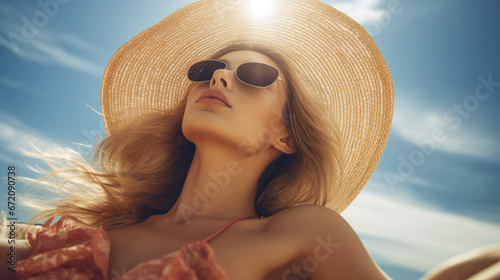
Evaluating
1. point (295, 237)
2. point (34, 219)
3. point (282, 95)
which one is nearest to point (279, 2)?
point (282, 95)

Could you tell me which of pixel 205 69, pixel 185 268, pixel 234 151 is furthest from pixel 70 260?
pixel 205 69

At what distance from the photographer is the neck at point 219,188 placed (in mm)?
2277

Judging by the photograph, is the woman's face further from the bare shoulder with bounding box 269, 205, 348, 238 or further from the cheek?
the bare shoulder with bounding box 269, 205, 348, 238

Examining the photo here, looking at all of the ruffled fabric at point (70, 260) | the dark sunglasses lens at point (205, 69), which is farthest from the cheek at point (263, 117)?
the ruffled fabric at point (70, 260)

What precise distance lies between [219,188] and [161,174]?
0.77m

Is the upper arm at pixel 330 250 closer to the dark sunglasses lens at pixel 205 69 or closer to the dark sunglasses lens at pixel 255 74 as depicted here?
the dark sunglasses lens at pixel 255 74

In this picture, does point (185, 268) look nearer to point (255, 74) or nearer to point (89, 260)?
point (89, 260)

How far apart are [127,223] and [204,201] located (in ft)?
1.80

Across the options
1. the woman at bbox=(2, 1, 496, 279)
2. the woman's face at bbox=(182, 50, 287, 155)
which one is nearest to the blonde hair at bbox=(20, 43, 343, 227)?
the woman at bbox=(2, 1, 496, 279)

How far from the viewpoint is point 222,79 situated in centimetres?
239

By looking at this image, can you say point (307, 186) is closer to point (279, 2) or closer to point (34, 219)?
point (279, 2)

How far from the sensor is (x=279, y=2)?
2.80 metres

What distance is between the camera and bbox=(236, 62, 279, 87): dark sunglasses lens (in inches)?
93.8

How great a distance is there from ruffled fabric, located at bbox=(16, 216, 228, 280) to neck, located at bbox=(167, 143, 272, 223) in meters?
0.57
